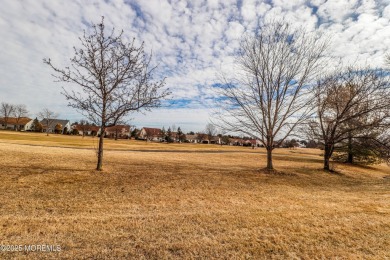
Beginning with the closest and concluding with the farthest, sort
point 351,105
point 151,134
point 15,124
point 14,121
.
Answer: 1. point 351,105
2. point 15,124
3. point 14,121
4. point 151,134

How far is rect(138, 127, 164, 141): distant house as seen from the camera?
10238 centimetres

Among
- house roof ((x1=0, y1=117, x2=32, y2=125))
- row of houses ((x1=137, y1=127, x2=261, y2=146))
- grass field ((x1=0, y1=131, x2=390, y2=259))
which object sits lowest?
grass field ((x1=0, y1=131, x2=390, y2=259))

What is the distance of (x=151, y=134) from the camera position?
106 meters

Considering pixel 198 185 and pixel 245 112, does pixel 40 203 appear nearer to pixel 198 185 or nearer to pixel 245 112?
pixel 198 185

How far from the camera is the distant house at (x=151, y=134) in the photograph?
336 ft

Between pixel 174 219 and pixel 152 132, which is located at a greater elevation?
pixel 152 132

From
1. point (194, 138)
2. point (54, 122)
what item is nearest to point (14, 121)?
point (54, 122)

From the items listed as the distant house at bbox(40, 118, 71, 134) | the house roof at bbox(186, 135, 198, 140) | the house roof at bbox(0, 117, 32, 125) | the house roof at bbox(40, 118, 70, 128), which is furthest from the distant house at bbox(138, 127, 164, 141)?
the house roof at bbox(0, 117, 32, 125)

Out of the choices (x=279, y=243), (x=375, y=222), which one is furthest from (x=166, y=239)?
(x=375, y=222)

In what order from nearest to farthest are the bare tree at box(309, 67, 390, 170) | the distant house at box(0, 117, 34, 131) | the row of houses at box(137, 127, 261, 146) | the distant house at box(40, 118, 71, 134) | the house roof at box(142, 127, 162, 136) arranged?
the bare tree at box(309, 67, 390, 170) → the distant house at box(40, 118, 71, 134) → the distant house at box(0, 117, 34, 131) → the row of houses at box(137, 127, 261, 146) → the house roof at box(142, 127, 162, 136)

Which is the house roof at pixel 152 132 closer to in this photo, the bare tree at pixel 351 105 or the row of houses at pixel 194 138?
the row of houses at pixel 194 138

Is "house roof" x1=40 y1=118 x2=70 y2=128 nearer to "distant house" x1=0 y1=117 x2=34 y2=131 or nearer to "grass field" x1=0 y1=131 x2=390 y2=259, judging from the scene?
"distant house" x1=0 y1=117 x2=34 y2=131

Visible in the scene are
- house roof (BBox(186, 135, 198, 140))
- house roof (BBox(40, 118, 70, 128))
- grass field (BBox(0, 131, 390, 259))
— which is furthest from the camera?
house roof (BBox(186, 135, 198, 140))

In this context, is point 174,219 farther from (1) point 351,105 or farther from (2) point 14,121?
(2) point 14,121
